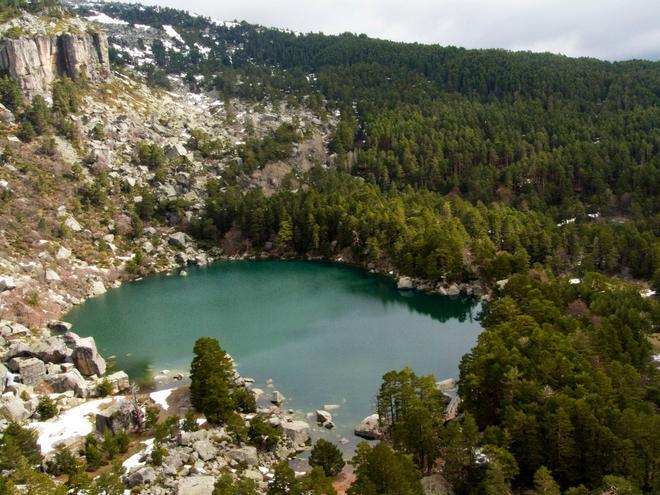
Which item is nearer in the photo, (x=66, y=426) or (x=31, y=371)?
(x=66, y=426)

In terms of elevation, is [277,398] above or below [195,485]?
below

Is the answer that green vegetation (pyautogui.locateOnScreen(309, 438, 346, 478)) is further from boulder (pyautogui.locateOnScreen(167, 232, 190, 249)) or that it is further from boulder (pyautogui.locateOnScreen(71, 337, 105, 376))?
boulder (pyautogui.locateOnScreen(167, 232, 190, 249))

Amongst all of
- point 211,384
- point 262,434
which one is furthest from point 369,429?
point 211,384

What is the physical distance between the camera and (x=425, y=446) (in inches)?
1313

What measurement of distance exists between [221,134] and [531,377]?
4747 inches

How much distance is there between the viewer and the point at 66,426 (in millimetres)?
41031

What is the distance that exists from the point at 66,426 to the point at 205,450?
12.8 meters

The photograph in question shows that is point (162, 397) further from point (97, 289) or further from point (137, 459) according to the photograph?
point (97, 289)

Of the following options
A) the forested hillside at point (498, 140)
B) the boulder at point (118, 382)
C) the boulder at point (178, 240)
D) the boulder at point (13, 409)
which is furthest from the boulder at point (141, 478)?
the boulder at point (178, 240)

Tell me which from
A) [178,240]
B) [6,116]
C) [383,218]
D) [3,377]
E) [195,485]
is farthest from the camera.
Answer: [6,116]

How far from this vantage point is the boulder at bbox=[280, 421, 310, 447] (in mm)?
38562

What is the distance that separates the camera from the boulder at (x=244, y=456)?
116 feet

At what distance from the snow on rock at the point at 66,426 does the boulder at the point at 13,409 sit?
1082 mm

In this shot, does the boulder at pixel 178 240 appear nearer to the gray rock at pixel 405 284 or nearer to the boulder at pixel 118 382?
the gray rock at pixel 405 284
